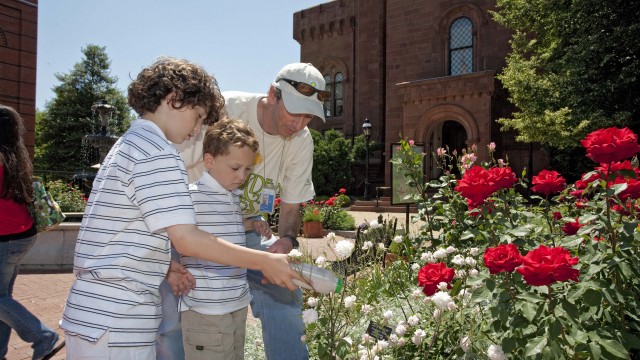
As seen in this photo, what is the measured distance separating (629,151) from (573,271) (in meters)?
0.80

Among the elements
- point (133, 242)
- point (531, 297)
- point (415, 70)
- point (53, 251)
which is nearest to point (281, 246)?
point (133, 242)

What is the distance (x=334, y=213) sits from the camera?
1340 centimetres

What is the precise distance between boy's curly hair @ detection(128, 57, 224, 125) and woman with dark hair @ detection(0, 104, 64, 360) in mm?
2248

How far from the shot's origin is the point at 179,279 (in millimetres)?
2084

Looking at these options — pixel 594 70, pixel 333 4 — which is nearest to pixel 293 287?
pixel 594 70

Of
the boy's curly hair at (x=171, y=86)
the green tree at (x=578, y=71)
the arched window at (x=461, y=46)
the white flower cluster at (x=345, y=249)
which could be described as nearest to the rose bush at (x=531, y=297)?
the white flower cluster at (x=345, y=249)

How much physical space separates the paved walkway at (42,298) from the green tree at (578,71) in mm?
9778

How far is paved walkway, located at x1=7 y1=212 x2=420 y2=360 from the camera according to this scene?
3961 mm

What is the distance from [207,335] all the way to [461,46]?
71.2 feet

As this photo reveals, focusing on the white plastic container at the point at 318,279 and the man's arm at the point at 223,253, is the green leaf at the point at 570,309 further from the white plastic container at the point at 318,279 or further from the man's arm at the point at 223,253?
the man's arm at the point at 223,253

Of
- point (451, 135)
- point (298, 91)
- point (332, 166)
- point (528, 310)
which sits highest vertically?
point (451, 135)

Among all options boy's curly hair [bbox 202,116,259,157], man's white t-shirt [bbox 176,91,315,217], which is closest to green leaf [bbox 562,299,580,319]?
boy's curly hair [bbox 202,116,259,157]

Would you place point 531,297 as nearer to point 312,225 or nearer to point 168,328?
point 168,328

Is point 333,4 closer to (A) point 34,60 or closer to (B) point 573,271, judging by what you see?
(A) point 34,60
